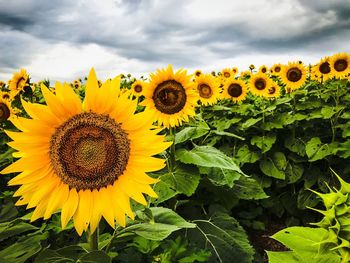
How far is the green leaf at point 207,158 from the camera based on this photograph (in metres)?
2.83

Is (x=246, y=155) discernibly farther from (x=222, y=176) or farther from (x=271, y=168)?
(x=222, y=176)

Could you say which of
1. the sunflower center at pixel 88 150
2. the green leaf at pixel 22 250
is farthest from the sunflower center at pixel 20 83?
the sunflower center at pixel 88 150

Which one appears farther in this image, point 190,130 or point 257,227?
point 257,227

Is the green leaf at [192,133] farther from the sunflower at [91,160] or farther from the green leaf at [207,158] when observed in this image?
the sunflower at [91,160]

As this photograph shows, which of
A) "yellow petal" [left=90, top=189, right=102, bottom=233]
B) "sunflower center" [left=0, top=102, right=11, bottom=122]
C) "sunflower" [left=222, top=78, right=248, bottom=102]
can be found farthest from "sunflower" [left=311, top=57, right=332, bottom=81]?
"yellow petal" [left=90, top=189, right=102, bottom=233]

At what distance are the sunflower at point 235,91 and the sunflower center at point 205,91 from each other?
2.94 feet

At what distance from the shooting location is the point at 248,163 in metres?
5.34

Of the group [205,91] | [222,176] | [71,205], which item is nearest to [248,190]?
[222,176]

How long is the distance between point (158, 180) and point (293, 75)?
6.41 metres

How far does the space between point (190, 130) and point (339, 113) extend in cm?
261

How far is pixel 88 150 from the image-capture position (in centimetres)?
173

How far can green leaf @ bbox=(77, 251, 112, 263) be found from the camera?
1729 mm

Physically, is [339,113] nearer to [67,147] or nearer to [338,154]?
[338,154]

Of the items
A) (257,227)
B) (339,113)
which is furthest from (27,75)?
(339,113)
